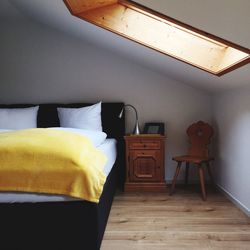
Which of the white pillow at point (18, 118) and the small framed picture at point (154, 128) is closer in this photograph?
the white pillow at point (18, 118)

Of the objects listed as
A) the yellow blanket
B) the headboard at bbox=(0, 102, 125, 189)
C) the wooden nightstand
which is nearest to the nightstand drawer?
the wooden nightstand

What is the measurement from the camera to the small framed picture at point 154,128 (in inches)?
137

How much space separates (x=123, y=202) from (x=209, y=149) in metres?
1.41

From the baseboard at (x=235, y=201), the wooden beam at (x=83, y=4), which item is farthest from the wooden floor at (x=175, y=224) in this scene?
the wooden beam at (x=83, y=4)

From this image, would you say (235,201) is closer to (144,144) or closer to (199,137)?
(199,137)

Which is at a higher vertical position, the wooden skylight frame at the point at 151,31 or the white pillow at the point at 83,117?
the wooden skylight frame at the point at 151,31

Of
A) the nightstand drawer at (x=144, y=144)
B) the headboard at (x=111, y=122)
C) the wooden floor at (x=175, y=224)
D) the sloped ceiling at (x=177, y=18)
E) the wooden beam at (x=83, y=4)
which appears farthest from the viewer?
the headboard at (x=111, y=122)

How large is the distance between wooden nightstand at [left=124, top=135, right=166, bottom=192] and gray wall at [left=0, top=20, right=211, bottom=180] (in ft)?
1.45

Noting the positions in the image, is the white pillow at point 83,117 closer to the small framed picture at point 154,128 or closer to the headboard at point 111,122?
the headboard at point 111,122

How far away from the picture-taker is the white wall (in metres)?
2.52

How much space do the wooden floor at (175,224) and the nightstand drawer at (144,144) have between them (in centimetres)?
56

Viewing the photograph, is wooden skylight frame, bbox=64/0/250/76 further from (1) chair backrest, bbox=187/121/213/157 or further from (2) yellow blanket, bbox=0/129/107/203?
(2) yellow blanket, bbox=0/129/107/203

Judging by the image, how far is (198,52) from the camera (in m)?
2.59

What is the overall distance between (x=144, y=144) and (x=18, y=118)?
1.52 m
